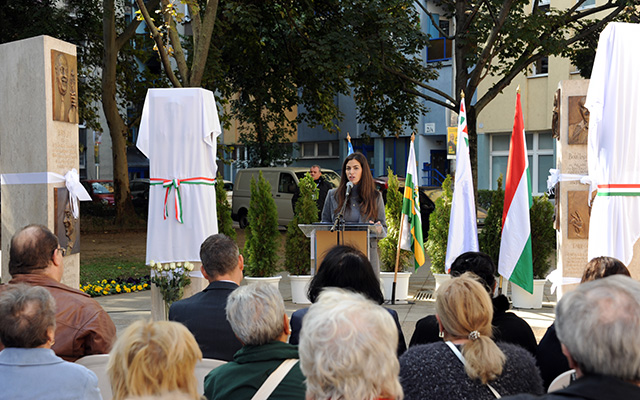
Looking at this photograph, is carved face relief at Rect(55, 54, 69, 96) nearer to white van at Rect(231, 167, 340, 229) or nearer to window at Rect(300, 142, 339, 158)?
white van at Rect(231, 167, 340, 229)

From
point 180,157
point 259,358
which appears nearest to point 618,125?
point 259,358

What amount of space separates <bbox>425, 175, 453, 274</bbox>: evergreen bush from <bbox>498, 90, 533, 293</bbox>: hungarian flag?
204cm

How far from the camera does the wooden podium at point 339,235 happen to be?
7609 millimetres

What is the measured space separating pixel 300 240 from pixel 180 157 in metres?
3.50

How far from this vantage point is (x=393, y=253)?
10852 mm

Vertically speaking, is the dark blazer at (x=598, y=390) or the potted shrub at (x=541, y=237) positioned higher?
the dark blazer at (x=598, y=390)

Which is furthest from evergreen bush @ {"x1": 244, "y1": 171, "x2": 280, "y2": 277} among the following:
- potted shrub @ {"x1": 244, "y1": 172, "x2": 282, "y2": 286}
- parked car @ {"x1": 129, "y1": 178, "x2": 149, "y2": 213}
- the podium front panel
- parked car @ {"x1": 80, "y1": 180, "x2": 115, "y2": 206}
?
parked car @ {"x1": 80, "y1": 180, "x2": 115, "y2": 206}

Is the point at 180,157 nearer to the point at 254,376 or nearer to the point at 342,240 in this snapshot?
the point at 342,240

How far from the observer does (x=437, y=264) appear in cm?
1045

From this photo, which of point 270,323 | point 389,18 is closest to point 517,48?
point 389,18

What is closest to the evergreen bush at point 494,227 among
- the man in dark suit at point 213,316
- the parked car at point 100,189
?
the man in dark suit at point 213,316

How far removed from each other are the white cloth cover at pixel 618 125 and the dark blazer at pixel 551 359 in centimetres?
198

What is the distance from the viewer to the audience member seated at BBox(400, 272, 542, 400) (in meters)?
2.93

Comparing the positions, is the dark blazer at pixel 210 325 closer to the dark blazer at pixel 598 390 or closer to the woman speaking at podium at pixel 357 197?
the dark blazer at pixel 598 390
